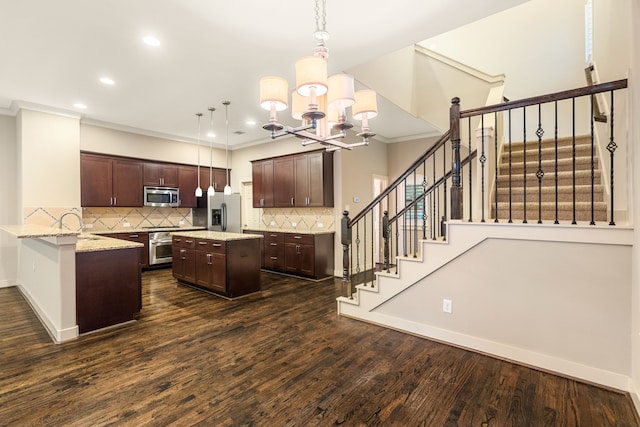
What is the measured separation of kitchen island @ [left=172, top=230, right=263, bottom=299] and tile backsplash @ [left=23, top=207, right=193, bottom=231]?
6.41 feet

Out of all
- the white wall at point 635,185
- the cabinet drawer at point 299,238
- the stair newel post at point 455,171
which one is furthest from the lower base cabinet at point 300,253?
the white wall at point 635,185

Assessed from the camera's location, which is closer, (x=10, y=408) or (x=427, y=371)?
(x=10, y=408)

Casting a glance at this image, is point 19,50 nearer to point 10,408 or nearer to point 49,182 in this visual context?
point 49,182

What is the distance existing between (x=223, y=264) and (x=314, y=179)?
8.19ft

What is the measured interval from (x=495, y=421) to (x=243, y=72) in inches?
164

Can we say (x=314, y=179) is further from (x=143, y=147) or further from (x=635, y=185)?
(x=635, y=185)

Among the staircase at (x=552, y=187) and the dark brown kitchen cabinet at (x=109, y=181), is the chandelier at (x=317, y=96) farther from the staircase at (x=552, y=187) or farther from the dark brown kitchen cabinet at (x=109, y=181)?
the dark brown kitchen cabinet at (x=109, y=181)

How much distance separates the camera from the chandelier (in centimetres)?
235

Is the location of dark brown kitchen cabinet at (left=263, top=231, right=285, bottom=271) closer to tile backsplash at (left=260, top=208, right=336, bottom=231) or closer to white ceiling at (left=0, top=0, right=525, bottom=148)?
tile backsplash at (left=260, top=208, right=336, bottom=231)

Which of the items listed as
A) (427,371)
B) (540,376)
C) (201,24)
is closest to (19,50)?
(201,24)

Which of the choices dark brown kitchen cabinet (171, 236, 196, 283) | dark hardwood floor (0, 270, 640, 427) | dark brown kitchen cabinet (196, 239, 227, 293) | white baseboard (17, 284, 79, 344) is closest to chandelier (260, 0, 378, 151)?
dark hardwood floor (0, 270, 640, 427)

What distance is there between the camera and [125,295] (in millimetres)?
3498

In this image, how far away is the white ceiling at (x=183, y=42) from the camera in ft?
8.65

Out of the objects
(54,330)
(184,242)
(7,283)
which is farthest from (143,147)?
(54,330)
